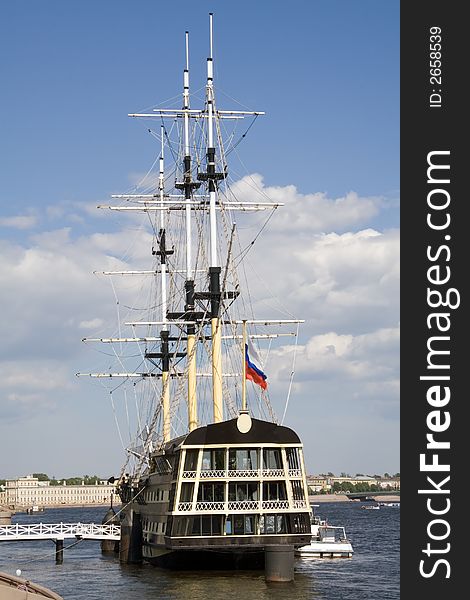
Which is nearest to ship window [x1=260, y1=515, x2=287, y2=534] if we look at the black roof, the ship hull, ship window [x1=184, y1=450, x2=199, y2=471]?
the ship hull

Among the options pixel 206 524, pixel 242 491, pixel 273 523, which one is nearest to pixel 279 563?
pixel 273 523

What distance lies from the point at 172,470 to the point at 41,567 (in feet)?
64.3

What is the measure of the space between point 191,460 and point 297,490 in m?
5.63

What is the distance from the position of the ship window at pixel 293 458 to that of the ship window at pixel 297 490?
813 millimetres

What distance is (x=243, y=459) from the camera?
185ft

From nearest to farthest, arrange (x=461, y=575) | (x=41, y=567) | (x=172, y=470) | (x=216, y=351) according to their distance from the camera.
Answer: (x=461, y=575)
(x=172, y=470)
(x=216, y=351)
(x=41, y=567)

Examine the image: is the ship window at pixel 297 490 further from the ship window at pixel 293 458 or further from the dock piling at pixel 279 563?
the dock piling at pixel 279 563

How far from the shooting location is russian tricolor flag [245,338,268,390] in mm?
57188

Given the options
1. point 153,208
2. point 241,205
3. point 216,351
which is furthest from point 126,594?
point 153,208

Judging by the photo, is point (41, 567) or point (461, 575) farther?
point (41, 567)

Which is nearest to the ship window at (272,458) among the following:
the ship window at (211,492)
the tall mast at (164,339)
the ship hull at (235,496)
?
the ship hull at (235,496)

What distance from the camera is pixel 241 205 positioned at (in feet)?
234

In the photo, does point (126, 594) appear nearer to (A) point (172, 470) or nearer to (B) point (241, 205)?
(A) point (172, 470)

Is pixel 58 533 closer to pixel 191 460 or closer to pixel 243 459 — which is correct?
pixel 191 460
